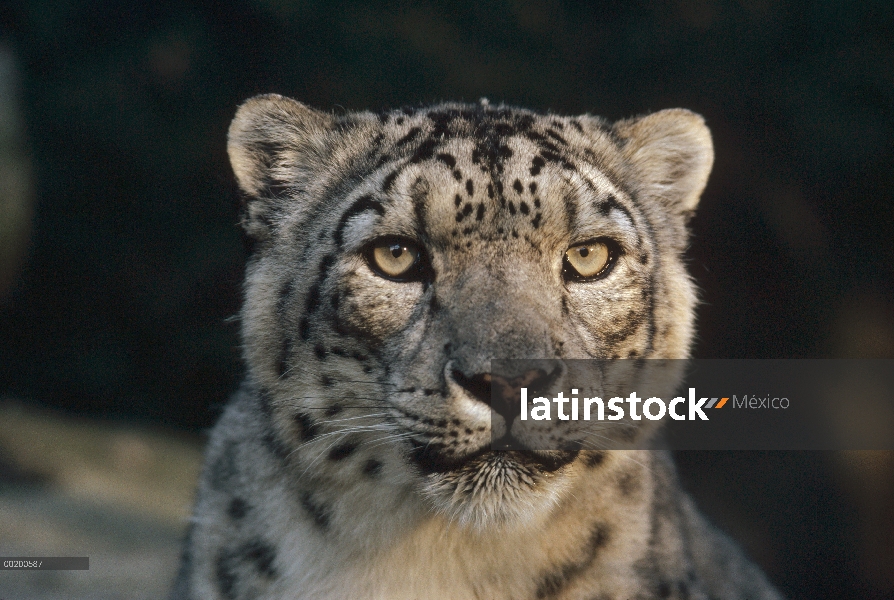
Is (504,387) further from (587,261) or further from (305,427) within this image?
(305,427)

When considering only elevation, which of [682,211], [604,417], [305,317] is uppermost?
[682,211]

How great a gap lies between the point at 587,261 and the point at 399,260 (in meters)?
0.64

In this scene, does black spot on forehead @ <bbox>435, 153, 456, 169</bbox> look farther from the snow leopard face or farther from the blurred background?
the blurred background

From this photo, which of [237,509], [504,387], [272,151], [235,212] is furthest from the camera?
[235,212]

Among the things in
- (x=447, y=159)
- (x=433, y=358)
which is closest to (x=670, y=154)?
(x=447, y=159)

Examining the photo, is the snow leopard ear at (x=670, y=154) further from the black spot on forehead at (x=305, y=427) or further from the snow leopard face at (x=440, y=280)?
the black spot on forehead at (x=305, y=427)

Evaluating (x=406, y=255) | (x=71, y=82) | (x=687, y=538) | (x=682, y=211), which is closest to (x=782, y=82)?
(x=682, y=211)

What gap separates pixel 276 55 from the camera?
20.9 ft

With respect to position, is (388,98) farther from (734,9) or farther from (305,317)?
(305,317)

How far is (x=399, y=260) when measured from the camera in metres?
2.79

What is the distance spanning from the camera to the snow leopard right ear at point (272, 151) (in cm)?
328

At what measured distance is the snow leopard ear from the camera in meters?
3.46

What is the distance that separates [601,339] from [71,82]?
5573mm

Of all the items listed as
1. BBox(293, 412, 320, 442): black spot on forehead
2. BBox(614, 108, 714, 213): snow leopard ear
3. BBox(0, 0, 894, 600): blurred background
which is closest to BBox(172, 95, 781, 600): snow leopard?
BBox(293, 412, 320, 442): black spot on forehead
